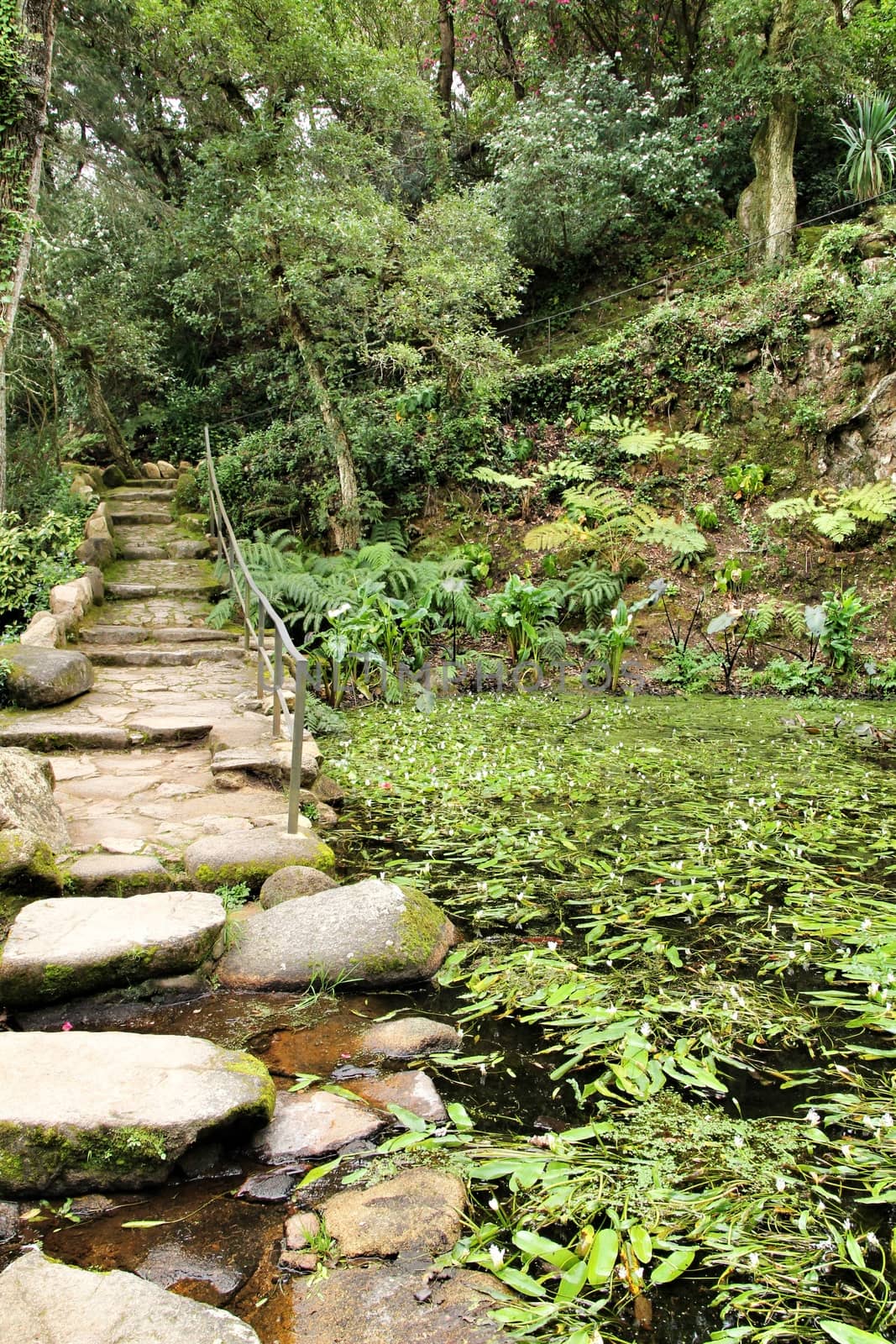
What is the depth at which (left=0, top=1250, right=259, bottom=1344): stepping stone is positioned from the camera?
1.33m

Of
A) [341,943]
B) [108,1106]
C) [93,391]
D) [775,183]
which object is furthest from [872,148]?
[108,1106]

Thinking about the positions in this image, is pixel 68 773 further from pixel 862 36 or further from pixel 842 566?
pixel 862 36

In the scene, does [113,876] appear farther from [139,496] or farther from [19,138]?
[139,496]

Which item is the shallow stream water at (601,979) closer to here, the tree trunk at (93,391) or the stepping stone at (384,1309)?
the stepping stone at (384,1309)

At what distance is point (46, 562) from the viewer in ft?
23.5

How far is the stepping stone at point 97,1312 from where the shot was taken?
4.35 feet

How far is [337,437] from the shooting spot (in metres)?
9.84

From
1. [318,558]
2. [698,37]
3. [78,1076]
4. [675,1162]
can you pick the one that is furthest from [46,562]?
[698,37]

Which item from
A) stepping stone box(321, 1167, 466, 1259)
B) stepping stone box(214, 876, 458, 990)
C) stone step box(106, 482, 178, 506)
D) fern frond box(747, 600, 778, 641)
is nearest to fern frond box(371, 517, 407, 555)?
stone step box(106, 482, 178, 506)

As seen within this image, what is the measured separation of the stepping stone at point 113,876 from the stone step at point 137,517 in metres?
7.55

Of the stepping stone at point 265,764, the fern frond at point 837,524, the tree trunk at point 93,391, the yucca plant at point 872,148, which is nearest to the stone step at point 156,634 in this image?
the stepping stone at point 265,764

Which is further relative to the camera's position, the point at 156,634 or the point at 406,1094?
the point at 156,634

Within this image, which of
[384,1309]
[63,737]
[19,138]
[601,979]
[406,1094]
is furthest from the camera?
[19,138]

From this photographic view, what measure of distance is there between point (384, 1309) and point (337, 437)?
371 inches
